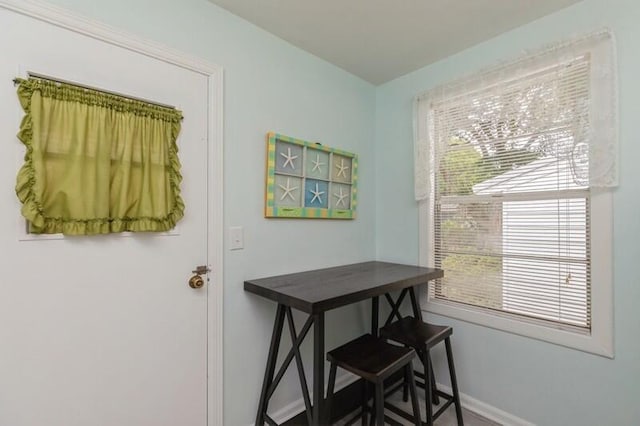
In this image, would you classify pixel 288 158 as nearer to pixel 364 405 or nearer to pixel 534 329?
pixel 364 405

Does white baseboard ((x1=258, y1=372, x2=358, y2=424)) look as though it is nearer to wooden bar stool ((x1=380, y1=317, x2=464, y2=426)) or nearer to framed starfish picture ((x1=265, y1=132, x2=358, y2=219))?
wooden bar stool ((x1=380, y1=317, x2=464, y2=426))

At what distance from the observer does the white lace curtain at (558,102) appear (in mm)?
1504

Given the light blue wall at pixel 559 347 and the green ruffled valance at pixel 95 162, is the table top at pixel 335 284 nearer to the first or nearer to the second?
the light blue wall at pixel 559 347

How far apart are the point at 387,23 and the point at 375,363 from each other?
1867 mm

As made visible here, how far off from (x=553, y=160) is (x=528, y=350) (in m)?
1.10

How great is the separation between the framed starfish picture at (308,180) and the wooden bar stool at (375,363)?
2.79 ft

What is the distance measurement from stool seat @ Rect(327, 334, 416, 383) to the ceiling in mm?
1829

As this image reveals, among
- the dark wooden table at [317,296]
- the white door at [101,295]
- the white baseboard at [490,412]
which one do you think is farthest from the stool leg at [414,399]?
the white door at [101,295]

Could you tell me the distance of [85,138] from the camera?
1.21 metres

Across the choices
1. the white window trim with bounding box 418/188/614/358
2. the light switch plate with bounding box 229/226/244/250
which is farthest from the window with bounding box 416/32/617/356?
the light switch plate with bounding box 229/226/244/250

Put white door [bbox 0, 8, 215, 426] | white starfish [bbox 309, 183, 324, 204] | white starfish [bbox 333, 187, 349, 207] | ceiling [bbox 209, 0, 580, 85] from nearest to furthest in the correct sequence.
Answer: white door [bbox 0, 8, 215, 426], ceiling [bbox 209, 0, 580, 85], white starfish [bbox 309, 183, 324, 204], white starfish [bbox 333, 187, 349, 207]

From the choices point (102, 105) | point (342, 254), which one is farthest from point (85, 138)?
point (342, 254)

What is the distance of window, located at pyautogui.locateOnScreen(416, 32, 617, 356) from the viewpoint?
5.06 ft

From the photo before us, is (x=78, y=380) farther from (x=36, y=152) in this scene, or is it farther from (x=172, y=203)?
(x=36, y=152)
